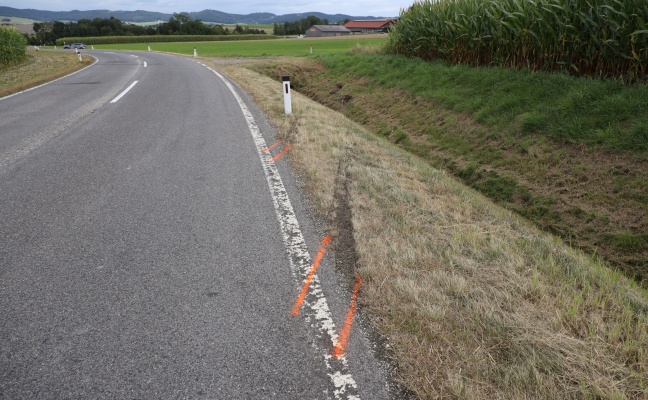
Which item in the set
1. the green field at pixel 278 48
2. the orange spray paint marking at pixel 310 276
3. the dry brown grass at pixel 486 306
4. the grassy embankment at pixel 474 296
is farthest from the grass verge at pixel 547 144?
the green field at pixel 278 48

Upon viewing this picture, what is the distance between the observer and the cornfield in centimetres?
698

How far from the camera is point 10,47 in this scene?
2345 centimetres

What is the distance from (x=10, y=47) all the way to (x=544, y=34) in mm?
27559

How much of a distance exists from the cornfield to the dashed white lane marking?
20.0 ft

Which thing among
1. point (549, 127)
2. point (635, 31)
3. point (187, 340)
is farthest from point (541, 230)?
point (187, 340)

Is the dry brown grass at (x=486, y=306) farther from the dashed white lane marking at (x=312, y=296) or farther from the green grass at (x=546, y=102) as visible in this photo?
the green grass at (x=546, y=102)

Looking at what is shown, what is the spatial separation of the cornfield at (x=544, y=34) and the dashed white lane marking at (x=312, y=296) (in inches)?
240

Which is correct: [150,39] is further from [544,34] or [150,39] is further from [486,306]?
[486,306]

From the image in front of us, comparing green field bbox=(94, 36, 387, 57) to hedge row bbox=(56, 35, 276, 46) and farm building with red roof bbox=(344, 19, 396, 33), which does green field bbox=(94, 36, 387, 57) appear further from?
farm building with red roof bbox=(344, 19, 396, 33)

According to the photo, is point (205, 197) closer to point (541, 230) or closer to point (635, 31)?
point (541, 230)

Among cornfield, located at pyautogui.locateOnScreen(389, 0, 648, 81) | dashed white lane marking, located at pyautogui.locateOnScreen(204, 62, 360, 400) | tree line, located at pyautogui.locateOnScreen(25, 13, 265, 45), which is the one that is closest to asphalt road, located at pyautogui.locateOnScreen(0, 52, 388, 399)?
dashed white lane marking, located at pyautogui.locateOnScreen(204, 62, 360, 400)

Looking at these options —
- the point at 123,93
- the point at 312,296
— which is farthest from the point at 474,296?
the point at 123,93

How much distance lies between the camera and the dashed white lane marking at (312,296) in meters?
2.22

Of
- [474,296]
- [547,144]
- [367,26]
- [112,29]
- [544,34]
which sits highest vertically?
[367,26]
